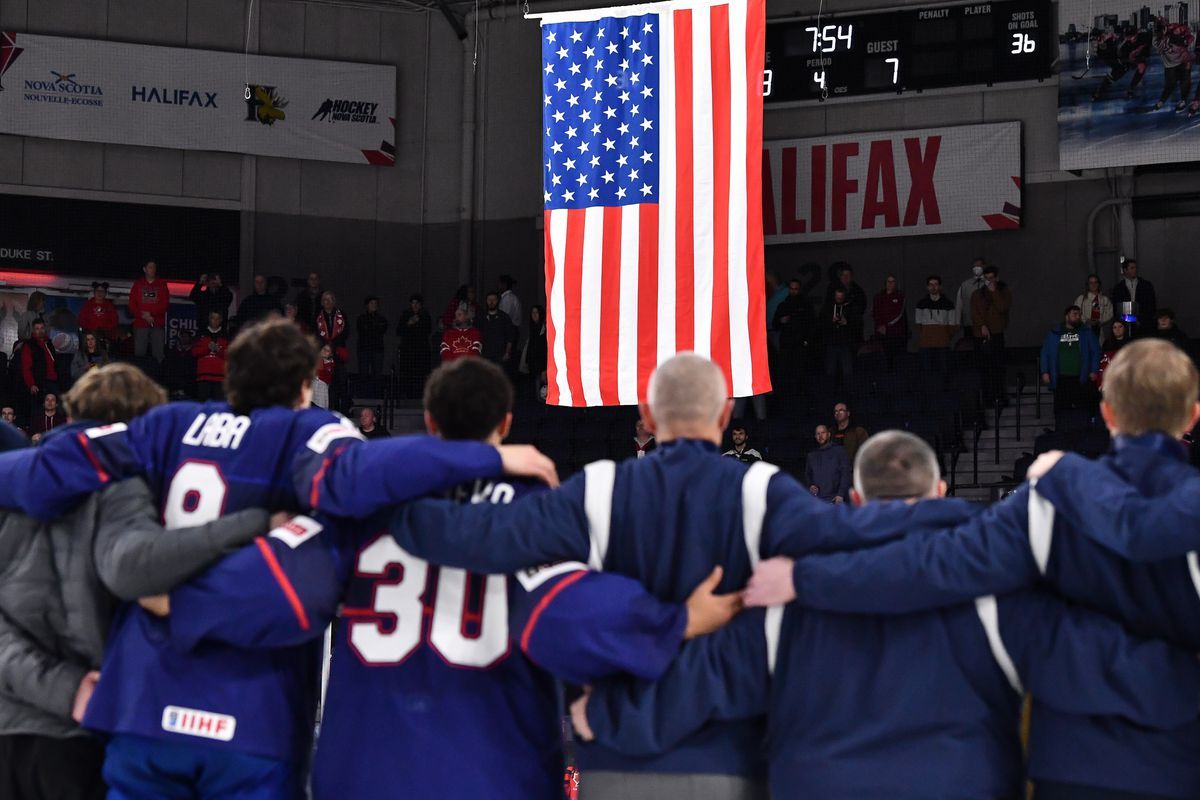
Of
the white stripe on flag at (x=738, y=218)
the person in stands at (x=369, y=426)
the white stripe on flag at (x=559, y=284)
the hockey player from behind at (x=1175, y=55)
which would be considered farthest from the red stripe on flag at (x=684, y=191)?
the hockey player from behind at (x=1175, y=55)

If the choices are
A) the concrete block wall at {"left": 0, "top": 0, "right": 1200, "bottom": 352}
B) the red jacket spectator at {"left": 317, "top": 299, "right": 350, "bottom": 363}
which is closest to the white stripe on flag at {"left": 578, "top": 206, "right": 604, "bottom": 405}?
the red jacket spectator at {"left": 317, "top": 299, "right": 350, "bottom": 363}

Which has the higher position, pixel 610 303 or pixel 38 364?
pixel 38 364

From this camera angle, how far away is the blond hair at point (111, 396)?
4.13m

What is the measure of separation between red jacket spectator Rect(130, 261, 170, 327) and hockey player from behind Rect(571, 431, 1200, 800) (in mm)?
17482

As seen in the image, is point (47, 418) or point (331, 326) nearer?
point (47, 418)

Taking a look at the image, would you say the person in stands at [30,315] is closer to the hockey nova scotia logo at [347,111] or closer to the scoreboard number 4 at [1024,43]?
the hockey nova scotia logo at [347,111]

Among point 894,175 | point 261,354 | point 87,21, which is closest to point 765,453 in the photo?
point 894,175

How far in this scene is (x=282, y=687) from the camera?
12.6ft

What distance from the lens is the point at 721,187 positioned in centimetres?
796

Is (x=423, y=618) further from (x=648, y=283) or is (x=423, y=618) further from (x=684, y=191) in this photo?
(x=684, y=191)

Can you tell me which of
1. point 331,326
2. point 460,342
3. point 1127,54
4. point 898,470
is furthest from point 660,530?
point 1127,54

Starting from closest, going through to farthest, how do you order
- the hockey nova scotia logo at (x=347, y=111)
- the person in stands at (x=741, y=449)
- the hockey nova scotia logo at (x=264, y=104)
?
the person in stands at (x=741, y=449) < the hockey nova scotia logo at (x=264, y=104) < the hockey nova scotia logo at (x=347, y=111)

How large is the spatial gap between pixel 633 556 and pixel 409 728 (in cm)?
78

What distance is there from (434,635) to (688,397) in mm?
957
